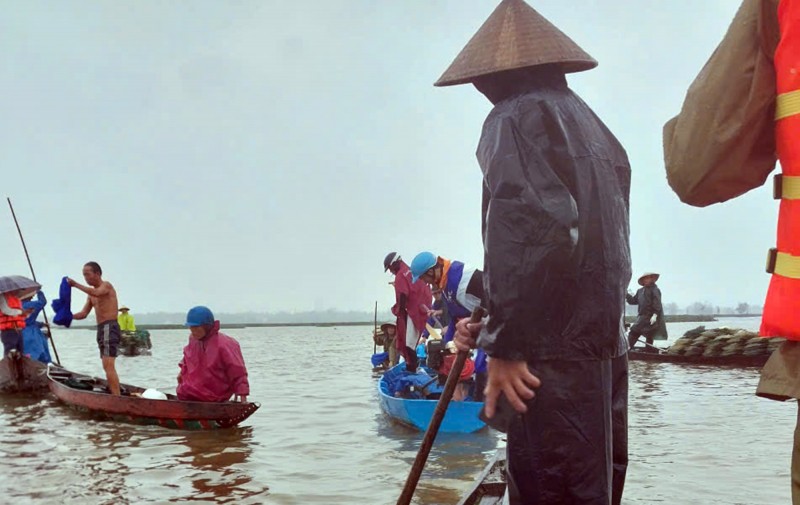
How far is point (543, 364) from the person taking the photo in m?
2.59

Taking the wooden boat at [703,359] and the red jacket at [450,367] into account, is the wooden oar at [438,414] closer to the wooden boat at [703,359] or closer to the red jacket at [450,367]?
the red jacket at [450,367]

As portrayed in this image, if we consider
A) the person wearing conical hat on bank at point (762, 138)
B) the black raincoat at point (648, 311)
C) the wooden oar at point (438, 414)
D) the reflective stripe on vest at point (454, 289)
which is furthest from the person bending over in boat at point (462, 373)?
the black raincoat at point (648, 311)

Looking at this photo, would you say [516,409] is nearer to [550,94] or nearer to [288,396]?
[550,94]

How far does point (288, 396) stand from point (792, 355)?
1534cm

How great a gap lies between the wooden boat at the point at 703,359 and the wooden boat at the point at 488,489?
1749 cm

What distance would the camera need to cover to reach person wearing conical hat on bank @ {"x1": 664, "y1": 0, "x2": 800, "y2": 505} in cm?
182

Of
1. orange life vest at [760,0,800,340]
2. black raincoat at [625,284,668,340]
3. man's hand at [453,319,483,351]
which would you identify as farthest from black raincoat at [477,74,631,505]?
black raincoat at [625,284,668,340]

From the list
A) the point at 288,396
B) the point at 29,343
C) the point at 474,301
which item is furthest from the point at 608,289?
the point at 29,343

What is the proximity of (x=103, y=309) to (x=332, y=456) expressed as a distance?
5594mm

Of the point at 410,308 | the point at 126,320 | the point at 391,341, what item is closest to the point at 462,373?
the point at 410,308

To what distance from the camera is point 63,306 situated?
12445 millimetres

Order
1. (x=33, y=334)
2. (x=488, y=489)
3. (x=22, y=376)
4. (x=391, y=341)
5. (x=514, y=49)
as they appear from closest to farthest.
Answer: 1. (x=514, y=49)
2. (x=488, y=489)
3. (x=22, y=376)
4. (x=33, y=334)
5. (x=391, y=341)

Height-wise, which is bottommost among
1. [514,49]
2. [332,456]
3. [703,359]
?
[703,359]

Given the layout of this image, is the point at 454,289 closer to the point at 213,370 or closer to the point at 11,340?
the point at 213,370
